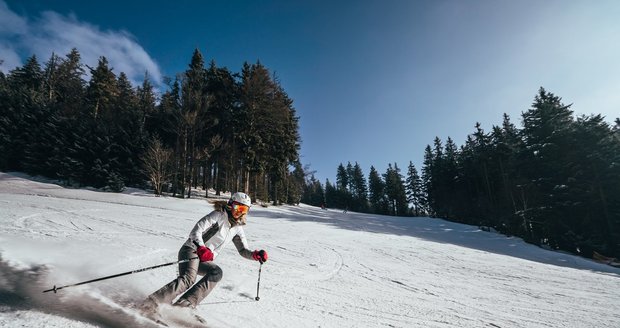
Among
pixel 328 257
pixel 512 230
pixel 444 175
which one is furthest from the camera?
pixel 444 175

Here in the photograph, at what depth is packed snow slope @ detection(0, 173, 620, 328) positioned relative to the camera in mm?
3721

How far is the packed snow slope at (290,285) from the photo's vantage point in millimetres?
3721

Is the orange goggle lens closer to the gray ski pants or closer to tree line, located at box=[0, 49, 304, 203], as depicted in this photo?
the gray ski pants

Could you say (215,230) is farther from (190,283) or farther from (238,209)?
(190,283)

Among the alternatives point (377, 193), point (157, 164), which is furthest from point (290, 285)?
point (377, 193)

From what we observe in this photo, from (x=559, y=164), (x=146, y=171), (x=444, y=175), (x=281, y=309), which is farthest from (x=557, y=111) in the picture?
(x=146, y=171)

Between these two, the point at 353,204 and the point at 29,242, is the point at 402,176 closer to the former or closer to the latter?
the point at 353,204

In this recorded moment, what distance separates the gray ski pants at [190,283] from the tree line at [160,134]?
21880 mm

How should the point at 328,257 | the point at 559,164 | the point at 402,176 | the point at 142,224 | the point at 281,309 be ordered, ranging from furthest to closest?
1. the point at 402,176
2. the point at 559,164
3. the point at 142,224
4. the point at 328,257
5. the point at 281,309

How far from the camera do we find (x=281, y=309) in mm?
4305

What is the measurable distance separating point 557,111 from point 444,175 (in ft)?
94.8

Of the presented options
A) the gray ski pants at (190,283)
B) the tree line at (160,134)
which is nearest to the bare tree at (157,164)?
the tree line at (160,134)

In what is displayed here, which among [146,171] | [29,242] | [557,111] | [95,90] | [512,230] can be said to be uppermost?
[95,90]

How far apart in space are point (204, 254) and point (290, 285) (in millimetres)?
2578
